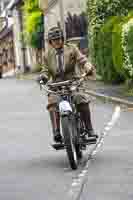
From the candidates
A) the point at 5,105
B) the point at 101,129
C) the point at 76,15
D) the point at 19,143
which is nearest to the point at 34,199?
the point at 19,143

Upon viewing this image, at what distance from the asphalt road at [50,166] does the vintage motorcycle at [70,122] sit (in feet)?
Answer: 0.80

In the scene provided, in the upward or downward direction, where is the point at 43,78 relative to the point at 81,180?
upward

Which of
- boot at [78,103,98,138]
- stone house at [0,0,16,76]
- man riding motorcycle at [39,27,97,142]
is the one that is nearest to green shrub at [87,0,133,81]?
boot at [78,103,98,138]

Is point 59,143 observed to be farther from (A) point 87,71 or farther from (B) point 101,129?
(B) point 101,129

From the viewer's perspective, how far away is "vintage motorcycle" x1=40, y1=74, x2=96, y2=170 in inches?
400

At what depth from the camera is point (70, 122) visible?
10.4 meters

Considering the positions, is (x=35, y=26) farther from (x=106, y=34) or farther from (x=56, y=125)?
(x=56, y=125)

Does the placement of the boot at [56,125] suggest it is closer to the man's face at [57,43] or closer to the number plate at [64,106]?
the number plate at [64,106]

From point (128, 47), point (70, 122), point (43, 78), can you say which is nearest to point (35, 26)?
point (128, 47)

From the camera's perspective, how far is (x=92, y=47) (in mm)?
33562

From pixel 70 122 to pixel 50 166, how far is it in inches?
31.2

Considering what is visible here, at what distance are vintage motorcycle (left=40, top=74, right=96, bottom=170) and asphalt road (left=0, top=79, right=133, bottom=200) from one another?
243 mm

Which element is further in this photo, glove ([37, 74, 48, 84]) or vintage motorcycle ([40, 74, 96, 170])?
glove ([37, 74, 48, 84])

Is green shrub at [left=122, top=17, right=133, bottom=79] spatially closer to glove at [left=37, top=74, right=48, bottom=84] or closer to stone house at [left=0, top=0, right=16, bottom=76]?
glove at [left=37, top=74, right=48, bottom=84]
